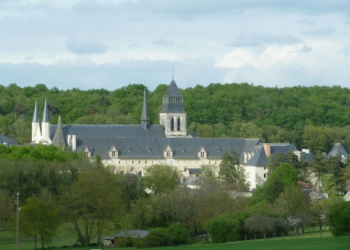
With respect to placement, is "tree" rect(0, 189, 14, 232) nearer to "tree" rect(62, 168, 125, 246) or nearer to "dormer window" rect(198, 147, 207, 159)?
"tree" rect(62, 168, 125, 246)

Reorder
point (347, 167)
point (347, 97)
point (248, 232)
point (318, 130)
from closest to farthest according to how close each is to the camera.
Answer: point (248, 232), point (347, 167), point (318, 130), point (347, 97)

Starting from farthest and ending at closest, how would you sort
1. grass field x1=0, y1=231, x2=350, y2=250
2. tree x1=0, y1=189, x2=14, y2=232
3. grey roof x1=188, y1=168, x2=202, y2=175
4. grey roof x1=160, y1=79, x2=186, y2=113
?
grey roof x1=160, y1=79, x2=186, y2=113
grey roof x1=188, y1=168, x2=202, y2=175
tree x1=0, y1=189, x2=14, y2=232
grass field x1=0, y1=231, x2=350, y2=250

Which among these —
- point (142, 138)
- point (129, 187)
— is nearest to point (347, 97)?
point (142, 138)

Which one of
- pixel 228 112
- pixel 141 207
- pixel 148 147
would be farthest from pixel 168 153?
pixel 228 112

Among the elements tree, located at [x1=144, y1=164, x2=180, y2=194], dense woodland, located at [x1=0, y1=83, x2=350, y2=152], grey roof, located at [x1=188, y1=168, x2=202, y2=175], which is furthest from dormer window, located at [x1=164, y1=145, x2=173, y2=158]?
dense woodland, located at [x1=0, y1=83, x2=350, y2=152]

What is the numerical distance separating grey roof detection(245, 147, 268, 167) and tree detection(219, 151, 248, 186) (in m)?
1.01

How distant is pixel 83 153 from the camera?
99.2m

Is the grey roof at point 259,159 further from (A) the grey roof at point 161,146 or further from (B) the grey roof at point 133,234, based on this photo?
(B) the grey roof at point 133,234

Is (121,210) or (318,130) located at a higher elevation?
(318,130)

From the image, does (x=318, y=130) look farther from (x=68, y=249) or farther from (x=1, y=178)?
(x=68, y=249)

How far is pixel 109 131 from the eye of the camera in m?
113

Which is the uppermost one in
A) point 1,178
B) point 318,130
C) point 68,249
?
point 318,130

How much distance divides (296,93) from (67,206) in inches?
4085

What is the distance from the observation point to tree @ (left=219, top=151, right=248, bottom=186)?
95031mm
